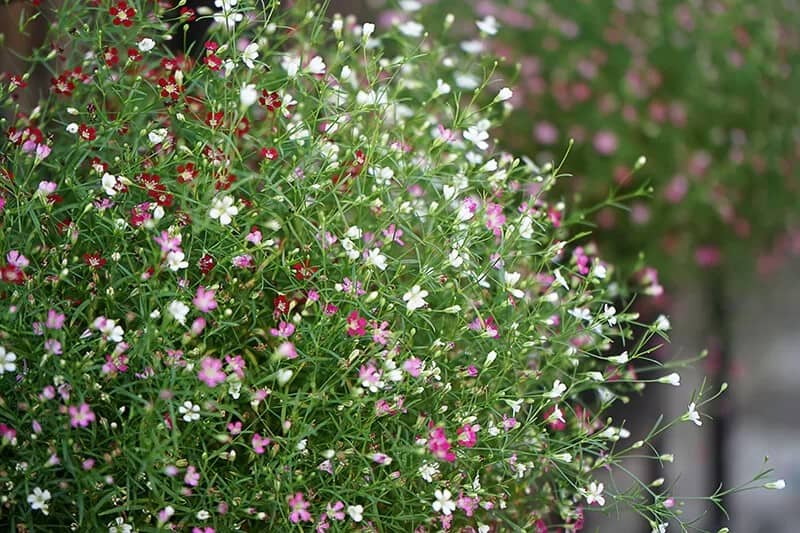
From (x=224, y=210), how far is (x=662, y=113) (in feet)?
5.48

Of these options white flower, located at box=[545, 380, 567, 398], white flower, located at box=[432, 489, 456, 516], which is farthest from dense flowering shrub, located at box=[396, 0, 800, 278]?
white flower, located at box=[432, 489, 456, 516]

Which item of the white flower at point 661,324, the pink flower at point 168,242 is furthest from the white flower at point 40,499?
the white flower at point 661,324

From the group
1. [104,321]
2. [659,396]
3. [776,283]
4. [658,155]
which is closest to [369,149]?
[104,321]

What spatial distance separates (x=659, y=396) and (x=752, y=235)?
534 millimetres

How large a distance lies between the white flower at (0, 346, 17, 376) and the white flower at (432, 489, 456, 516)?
1.22 feet

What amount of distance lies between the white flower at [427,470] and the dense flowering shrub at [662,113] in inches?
55.9

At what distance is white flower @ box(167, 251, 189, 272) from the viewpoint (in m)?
0.81

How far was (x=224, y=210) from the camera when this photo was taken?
2.73 feet

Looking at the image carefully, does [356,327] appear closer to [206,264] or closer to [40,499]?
[206,264]

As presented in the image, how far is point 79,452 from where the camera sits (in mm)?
810

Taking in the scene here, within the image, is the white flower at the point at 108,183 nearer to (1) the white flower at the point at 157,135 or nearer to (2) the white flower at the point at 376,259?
Result: (1) the white flower at the point at 157,135

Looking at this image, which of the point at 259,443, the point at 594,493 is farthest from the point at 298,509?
the point at 594,493

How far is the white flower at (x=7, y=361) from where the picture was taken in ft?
2.55

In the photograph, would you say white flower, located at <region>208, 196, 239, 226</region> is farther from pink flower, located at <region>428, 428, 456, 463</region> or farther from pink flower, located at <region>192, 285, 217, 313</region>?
pink flower, located at <region>428, 428, 456, 463</region>
